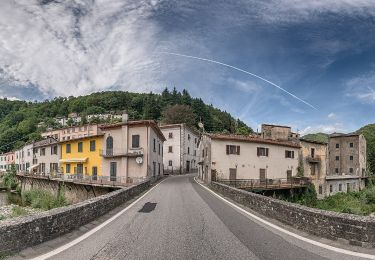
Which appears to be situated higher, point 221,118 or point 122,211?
point 221,118

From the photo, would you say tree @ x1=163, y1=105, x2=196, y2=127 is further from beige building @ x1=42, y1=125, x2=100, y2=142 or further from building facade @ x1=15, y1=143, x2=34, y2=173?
building facade @ x1=15, y1=143, x2=34, y2=173

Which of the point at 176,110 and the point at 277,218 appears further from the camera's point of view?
the point at 176,110

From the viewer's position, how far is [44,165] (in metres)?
57.4

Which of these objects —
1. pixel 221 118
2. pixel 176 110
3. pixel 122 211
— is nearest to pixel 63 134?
pixel 176 110

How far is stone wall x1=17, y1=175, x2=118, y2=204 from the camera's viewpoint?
35341 mm

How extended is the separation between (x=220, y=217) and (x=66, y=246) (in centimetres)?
542

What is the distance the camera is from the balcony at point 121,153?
3641 cm

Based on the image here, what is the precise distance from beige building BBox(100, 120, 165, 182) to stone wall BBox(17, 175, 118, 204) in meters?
2.03

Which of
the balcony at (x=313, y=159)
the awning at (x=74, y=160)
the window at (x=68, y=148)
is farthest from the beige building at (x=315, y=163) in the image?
the window at (x=68, y=148)

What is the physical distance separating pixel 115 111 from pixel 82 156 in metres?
95.8

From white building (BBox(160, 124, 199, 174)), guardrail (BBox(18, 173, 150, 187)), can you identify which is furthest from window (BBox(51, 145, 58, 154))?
white building (BBox(160, 124, 199, 174))

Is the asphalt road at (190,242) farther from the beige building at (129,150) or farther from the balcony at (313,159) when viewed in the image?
the balcony at (313,159)

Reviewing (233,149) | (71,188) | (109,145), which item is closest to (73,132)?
(71,188)

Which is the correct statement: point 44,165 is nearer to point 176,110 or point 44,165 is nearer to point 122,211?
point 176,110
